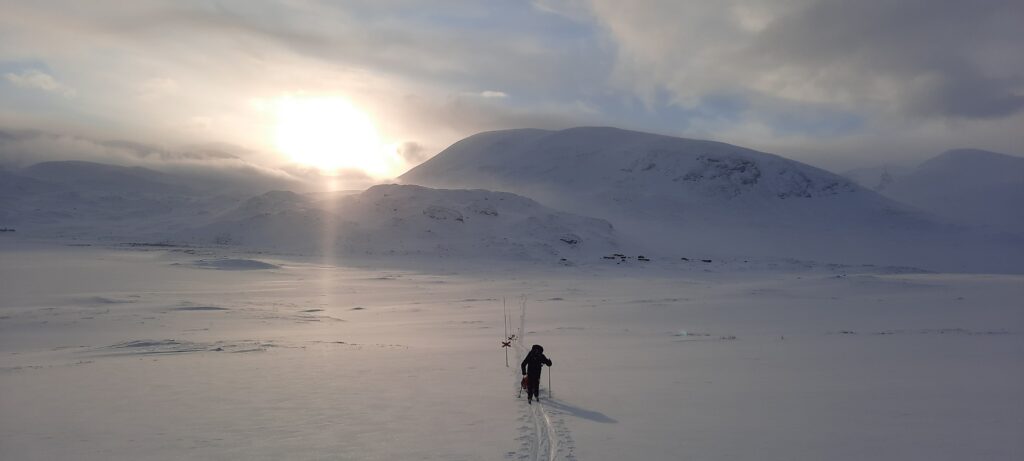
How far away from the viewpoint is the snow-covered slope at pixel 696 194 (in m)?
96.4

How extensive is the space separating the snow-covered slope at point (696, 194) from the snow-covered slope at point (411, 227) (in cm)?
1277

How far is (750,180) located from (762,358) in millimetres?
119816

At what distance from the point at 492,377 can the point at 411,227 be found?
66.9 metres

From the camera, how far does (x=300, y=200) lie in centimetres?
9138

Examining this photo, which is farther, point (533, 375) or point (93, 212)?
point (93, 212)

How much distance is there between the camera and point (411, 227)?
7994 centimetres

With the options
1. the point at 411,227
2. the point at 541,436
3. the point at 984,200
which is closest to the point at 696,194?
the point at 411,227

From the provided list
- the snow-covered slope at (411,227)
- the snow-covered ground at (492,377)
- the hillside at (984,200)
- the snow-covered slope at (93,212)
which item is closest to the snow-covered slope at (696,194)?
the snow-covered slope at (411,227)

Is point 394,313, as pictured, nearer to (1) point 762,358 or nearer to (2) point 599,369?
(2) point 599,369

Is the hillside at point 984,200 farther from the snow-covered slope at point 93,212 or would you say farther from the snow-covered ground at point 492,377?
the snow-covered slope at point 93,212

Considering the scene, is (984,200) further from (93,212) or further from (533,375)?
(93,212)

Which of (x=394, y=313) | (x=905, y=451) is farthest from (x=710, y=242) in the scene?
(x=905, y=451)

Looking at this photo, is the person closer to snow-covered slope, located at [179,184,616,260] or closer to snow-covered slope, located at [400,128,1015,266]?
snow-covered slope, located at [179,184,616,260]

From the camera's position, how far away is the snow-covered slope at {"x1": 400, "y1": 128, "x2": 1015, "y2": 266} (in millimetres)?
96438
